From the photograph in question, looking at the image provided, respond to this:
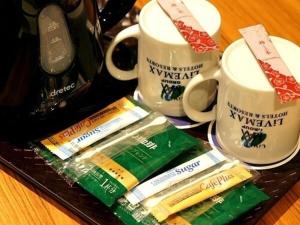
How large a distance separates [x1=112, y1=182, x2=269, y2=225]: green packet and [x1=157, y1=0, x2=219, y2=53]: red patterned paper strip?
171 mm

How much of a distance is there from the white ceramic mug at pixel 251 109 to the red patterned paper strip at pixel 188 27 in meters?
0.03

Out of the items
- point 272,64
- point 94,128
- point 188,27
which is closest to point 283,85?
point 272,64

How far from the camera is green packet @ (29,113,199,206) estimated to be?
2.40 ft

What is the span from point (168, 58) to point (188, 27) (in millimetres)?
44

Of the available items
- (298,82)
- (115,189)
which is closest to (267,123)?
(298,82)

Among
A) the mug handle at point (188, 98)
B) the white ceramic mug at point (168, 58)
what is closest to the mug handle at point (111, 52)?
the white ceramic mug at point (168, 58)

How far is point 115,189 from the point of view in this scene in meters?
0.72

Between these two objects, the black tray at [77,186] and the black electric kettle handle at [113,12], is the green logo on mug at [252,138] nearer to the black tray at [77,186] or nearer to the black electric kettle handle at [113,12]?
the black tray at [77,186]

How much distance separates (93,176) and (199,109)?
0.18m

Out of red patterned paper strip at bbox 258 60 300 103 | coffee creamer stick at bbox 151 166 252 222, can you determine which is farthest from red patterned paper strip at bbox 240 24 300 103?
coffee creamer stick at bbox 151 166 252 222

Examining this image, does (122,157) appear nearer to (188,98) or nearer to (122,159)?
(122,159)

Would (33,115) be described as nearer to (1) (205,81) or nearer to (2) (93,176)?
(2) (93,176)

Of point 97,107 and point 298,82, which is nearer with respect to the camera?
point 298,82

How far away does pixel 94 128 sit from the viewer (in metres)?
0.81
